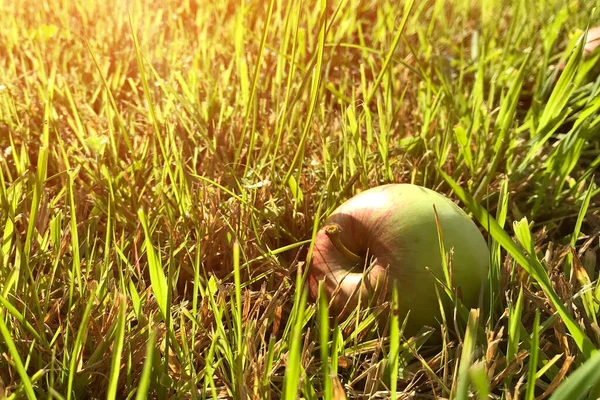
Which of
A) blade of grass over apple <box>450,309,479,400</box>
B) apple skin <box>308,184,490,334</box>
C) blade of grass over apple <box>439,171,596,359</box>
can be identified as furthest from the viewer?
apple skin <box>308,184,490,334</box>

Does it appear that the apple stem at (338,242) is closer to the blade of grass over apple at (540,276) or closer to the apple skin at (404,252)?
the apple skin at (404,252)

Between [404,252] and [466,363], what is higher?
[466,363]

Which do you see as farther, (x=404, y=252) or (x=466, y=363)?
(x=404, y=252)

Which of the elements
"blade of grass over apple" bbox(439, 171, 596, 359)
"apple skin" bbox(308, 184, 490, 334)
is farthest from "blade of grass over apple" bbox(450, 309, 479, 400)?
"apple skin" bbox(308, 184, 490, 334)

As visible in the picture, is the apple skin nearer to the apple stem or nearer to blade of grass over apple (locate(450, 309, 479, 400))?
the apple stem

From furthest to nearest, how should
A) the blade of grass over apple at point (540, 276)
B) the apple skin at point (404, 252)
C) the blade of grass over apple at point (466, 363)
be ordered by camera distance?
1. the apple skin at point (404, 252)
2. the blade of grass over apple at point (540, 276)
3. the blade of grass over apple at point (466, 363)

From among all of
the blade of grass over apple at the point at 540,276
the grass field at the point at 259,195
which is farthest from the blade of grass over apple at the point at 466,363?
the blade of grass over apple at the point at 540,276

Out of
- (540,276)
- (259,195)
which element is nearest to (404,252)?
(540,276)

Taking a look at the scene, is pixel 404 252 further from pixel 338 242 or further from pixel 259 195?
pixel 259 195
